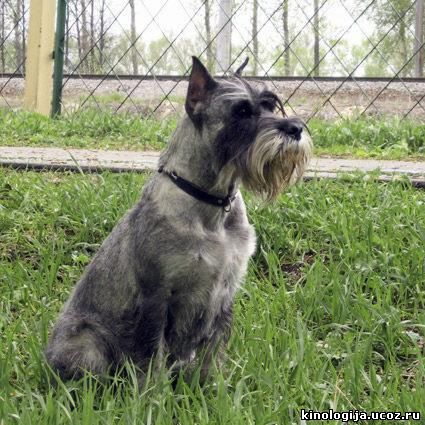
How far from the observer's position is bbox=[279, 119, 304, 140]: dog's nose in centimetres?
326

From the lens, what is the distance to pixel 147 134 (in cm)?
762

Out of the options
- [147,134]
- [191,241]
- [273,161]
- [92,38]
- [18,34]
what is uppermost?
[273,161]

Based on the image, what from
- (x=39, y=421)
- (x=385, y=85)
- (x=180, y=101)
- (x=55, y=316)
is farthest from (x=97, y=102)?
(x=39, y=421)

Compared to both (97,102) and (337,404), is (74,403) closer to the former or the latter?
(337,404)

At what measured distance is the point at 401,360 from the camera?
376cm

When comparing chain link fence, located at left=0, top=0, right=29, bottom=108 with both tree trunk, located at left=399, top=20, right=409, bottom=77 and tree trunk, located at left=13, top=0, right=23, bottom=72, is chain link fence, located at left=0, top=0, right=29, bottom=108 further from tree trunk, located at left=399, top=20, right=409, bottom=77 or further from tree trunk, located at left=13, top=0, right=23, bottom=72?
tree trunk, located at left=399, top=20, right=409, bottom=77

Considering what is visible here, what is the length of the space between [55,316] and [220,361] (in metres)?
1.09

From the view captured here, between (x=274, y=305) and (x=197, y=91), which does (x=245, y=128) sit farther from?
(x=274, y=305)

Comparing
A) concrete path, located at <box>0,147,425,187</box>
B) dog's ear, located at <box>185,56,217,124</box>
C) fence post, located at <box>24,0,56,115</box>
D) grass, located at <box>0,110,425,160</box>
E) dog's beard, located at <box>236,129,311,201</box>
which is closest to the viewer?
dog's beard, located at <box>236,129,311,201</box>

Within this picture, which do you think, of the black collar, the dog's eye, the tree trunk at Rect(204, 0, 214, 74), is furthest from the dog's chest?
the tree trunk at Rect(204, 0, 214, 74)

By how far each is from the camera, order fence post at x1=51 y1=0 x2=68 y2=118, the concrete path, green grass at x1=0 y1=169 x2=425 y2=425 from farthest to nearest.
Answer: fence post at x1=51 y1=0 x2=68 y2=118 < the concrete path < green grass at x1=0 y1=169 x2=425 y2=425

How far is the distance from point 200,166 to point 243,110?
314 mm

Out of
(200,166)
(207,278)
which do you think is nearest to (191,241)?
(207,278)

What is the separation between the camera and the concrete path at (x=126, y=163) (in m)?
5.72
